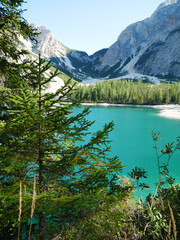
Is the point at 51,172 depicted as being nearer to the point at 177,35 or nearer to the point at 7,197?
the point at 7,197

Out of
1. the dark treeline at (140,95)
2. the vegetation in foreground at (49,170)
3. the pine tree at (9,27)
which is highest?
the dark treeline at (140,95)

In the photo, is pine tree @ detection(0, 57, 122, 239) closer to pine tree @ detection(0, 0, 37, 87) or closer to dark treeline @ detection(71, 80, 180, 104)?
pine tree @ detection(0, 0, 37, 87)

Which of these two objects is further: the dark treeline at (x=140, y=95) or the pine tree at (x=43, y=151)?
the dark treeline at (x=140, y=95)

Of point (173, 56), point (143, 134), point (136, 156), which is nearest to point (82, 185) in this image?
point (136, 156)

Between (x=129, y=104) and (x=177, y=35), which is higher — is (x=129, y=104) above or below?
below

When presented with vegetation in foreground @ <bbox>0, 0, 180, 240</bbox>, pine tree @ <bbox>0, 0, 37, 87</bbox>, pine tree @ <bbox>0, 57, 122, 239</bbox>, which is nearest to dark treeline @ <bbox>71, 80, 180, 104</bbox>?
pine tree @ <bbox>0, 0, 37, 87</bbox>

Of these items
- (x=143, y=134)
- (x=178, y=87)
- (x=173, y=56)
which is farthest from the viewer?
(x=173, y=56)

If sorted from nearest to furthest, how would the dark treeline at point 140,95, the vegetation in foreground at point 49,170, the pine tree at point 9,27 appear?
the vegetation in foreground at point 49,170 < the pine tree at point 9,27 < the dark treeline at point 140,95

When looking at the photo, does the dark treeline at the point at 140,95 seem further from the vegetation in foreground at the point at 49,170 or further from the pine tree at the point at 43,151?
the pine tree at the point at 43,151

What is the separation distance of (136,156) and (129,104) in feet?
Answer: 291

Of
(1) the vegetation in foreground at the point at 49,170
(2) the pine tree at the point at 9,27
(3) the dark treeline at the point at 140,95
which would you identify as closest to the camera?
(1) the vegetation in foreground at the point at 49,170

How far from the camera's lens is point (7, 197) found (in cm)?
269

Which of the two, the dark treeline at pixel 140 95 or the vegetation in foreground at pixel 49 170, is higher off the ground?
the dark treeline at pixel 140 95

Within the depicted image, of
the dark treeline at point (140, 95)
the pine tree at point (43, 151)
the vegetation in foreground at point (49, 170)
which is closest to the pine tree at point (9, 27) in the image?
the vegetation in foreground at point (49, 170)
